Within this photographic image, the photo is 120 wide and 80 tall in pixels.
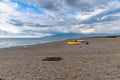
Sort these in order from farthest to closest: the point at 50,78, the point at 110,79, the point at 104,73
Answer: the point at 104,73 → the point at 50,78 → the point at 110,79

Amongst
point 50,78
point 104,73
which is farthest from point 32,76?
point 104,73

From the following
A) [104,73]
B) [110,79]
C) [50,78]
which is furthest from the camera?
[104,73]

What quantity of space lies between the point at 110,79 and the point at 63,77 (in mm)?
2941

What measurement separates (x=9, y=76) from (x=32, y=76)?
1.62m

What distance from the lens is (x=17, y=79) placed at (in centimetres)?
1151

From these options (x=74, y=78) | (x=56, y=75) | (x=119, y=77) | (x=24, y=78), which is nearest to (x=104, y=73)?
(x=119, y=77)

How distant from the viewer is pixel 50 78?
11.5m

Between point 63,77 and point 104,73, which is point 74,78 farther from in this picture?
point 104,73

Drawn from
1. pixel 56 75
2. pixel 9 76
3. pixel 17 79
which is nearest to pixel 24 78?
pixel 17 79

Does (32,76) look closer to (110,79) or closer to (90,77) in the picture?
(90,77)

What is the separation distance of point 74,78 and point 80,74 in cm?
107

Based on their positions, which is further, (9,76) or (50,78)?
(9,76)

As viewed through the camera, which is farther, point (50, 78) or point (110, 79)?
point (50, 78)

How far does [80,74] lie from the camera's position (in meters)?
12.1
